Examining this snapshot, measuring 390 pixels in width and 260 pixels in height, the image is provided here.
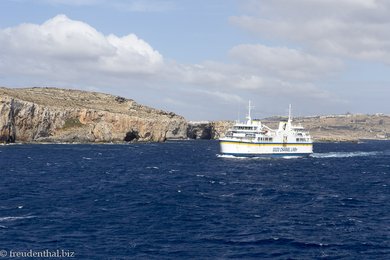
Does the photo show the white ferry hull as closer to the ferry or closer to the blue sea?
the ferry

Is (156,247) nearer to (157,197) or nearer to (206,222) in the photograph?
(206,222)

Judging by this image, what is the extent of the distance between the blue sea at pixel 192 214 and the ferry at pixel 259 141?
37.0 metres

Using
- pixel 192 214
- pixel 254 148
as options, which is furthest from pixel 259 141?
pixel 192 214

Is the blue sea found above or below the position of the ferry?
below

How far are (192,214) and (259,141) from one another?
82.1 m

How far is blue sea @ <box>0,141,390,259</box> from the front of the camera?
3969 cm

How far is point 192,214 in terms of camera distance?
173 ft

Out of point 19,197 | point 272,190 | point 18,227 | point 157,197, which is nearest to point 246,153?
point 272,190

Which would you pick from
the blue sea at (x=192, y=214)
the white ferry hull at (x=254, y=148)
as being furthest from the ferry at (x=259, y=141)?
the blue sea at (x=192, y=214)

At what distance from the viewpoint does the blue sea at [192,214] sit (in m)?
39.7

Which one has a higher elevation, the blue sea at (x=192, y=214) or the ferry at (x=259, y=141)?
the ferry at (x=259, y=141)

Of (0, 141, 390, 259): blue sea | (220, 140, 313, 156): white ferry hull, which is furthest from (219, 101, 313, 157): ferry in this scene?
(0, 141, 390, 259): blue sea

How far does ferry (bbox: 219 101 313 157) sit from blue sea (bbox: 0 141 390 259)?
3703 centimetres

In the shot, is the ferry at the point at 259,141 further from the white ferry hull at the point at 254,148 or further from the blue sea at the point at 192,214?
the blue sea at the point at 192,214
